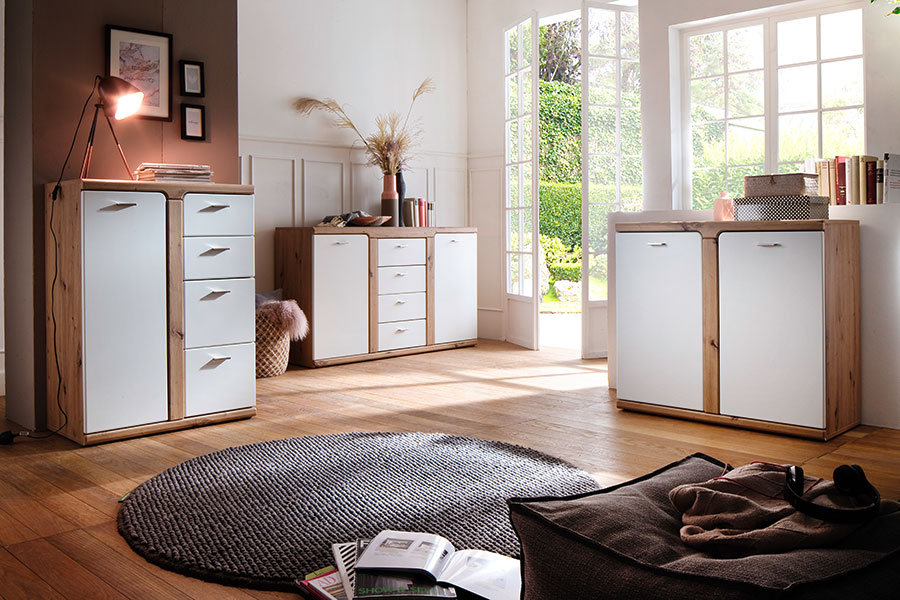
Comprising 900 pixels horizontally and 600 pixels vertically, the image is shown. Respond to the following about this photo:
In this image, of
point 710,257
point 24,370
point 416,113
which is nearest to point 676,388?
point 710,257

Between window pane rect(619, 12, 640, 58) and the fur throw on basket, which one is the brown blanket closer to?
the fur throw on basket

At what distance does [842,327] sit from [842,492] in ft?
6.07

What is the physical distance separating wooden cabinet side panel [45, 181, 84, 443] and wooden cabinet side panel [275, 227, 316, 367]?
171 centimetres

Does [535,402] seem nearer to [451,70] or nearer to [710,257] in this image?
[710,257]

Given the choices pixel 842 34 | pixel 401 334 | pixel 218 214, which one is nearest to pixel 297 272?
pixel 401 334

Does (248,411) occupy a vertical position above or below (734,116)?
below

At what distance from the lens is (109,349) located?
308cm

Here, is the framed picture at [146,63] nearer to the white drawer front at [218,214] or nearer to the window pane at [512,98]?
the white drawer front at [218,214]

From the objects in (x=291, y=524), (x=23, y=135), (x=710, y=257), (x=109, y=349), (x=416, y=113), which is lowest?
(x=291, y=524)

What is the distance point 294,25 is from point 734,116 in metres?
2.83

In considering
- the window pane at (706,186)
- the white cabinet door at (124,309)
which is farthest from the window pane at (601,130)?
the white cabinet door at (124,309)

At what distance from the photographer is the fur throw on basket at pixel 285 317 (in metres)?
4.45

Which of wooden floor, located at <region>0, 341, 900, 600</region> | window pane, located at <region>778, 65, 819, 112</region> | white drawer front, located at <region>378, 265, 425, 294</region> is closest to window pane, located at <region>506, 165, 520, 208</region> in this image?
white drawer front, located at <region>378, 265, 425, 294</region>

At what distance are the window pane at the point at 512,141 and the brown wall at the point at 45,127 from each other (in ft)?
8.88
